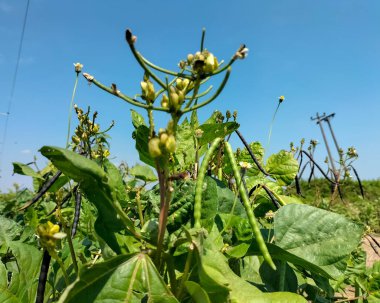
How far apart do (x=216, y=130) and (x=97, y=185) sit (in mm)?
498

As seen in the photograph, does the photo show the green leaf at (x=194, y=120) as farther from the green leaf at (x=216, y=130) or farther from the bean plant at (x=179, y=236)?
the green leaf at (x=216, y=130)

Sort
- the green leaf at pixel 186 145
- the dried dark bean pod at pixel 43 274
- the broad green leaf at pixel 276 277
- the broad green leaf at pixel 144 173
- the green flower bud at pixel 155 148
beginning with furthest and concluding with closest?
the broad green leaf at pixel 144 173
the green leaf at pixel 186 145
the broad green leaf at pixel 276 277
the dried dark bean pod at pixel 43 274
the green flower bud at pixel 155 148

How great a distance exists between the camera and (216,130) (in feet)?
3.62

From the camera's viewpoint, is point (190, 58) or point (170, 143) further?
point (190, 58)

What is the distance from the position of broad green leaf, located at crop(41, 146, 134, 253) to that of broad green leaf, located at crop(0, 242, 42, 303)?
0.34 metres

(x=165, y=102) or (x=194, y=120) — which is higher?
(x=194, y=120)

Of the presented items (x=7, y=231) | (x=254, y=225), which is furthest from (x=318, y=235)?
Result: (x=7, y=231)

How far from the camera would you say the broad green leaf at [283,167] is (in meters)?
1.56

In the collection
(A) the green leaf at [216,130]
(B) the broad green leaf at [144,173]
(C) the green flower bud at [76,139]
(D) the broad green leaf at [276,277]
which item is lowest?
(D) the broad green leaf at [276,277]

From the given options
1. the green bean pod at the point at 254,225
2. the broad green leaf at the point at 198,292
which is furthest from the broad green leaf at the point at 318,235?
the broad green leaf at the point at 198,292

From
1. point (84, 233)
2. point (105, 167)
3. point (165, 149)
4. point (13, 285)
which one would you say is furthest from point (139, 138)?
point (84, 233)

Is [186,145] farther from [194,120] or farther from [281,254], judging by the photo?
[281,254]

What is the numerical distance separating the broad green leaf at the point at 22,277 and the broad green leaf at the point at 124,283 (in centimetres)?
36

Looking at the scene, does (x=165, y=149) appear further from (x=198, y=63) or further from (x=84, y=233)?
(x=84, y=233)
